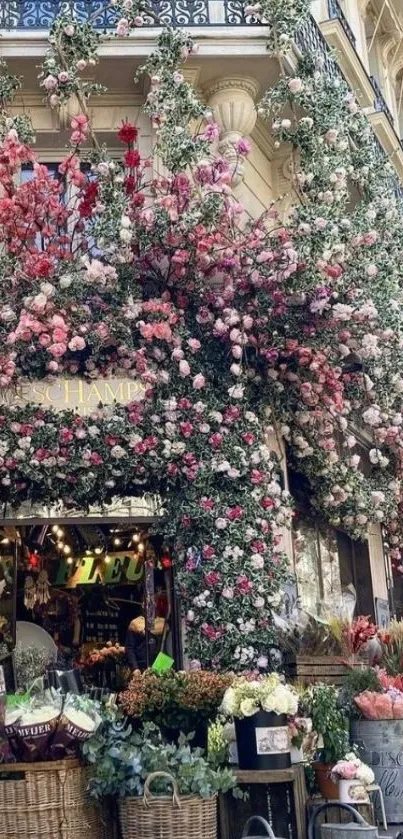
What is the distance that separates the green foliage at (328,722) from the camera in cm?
545

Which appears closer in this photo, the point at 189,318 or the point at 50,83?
the point at 50,83

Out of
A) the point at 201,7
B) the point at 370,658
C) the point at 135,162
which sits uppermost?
the point at 201,7

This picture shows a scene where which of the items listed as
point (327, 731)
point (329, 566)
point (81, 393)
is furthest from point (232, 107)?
point (327, 731)

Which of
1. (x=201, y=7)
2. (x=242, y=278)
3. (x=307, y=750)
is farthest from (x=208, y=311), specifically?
(x=307, y=750)

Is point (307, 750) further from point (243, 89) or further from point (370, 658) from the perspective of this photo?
point (243, 89)

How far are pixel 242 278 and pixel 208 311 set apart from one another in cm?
47

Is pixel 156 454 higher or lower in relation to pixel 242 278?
lower

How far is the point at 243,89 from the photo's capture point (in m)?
9.76

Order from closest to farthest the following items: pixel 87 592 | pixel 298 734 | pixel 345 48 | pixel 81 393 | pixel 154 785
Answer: pixel 154 785 → pixel 298 734 → pixel 81 393 → pixel 87 592 → pixel 345 48

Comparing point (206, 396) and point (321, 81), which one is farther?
point (321, 81)

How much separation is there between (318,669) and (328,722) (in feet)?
1.77

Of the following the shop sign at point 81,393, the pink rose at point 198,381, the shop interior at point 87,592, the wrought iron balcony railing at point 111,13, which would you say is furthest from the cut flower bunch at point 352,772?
the wrought iron balcony railing at point 111,13

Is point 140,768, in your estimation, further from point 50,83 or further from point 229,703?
point 50,83

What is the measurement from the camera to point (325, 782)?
543 centimetres
